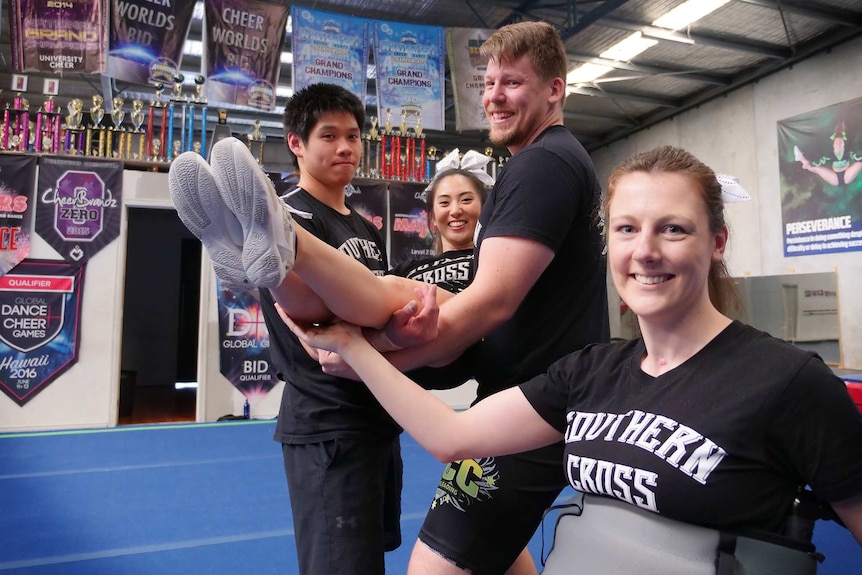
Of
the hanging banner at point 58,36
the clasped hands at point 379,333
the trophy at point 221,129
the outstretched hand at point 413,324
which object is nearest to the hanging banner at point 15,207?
the hanging banner at point 58,36

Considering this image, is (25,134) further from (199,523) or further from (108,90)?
(199,523)

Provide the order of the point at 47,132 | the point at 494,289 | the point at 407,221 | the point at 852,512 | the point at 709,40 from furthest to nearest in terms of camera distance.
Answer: the point at 709,40, the point at 407,221, the point at 47,132, the point at 494,289, the point at 852,512

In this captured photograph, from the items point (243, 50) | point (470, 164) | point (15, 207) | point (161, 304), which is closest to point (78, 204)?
point (15, 207)

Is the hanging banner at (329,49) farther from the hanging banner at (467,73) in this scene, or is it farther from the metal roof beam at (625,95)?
the metal roof beam at (625,95)

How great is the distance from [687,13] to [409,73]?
3.21 m

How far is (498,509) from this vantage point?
129cm

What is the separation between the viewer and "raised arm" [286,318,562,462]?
1.11 meters

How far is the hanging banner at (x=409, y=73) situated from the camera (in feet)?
21.4

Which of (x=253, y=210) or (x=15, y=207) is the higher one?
(x=15, y=207)

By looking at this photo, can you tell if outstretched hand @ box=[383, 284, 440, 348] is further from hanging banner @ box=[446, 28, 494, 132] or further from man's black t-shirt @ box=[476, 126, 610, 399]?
hanging banner @ box=[446, 28, 494, 132]

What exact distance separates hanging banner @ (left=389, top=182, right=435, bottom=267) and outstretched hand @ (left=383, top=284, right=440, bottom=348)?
453 cm

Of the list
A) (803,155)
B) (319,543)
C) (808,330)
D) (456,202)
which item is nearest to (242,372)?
(456,202)

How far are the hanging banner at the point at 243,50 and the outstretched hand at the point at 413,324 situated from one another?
207 inches

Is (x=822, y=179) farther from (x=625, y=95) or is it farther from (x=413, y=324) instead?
(x=413, y=324)
